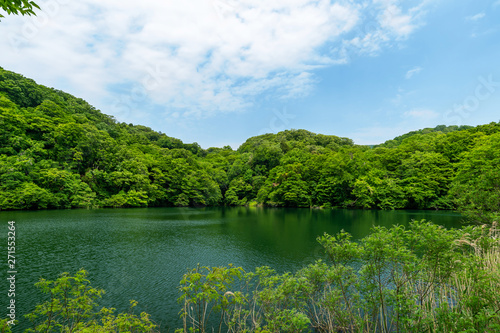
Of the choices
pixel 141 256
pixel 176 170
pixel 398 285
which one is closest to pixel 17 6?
pixel 398 285

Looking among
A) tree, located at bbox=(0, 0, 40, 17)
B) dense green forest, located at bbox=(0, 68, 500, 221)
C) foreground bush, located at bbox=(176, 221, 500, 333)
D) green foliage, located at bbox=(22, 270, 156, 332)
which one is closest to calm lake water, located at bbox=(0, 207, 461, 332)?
green foliage, located at bbox=(22, 270, 156, 332)

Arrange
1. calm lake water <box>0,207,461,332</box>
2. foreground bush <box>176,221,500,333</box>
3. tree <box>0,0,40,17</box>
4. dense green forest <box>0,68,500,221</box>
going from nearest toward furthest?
tree <box>0,0,40,17</box> < foreground bush <box>176,221,500,333</box> < calm lake water <box>0,207,461,332</box> < dense green forest <box>0,68,500,221</box>

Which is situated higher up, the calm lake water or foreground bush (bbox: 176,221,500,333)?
foreground bush (bbox: 176,221,500,333)

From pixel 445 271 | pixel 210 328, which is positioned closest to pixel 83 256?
pixel 210 328

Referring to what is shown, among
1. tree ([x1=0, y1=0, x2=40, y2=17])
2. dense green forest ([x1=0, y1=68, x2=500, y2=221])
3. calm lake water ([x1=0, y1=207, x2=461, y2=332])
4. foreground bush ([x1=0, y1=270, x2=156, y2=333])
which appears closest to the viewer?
tree ([x1=0, y1=0, x2=40, y2=17])

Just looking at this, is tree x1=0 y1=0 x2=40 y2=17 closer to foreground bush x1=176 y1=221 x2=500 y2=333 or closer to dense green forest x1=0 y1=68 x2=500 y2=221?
foreground bush x1=176 y1=221 x2=500 y2=333

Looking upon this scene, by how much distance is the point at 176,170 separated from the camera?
212 ft

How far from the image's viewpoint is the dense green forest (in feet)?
141

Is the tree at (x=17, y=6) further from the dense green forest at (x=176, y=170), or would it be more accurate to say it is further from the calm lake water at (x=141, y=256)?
the dense green forest at (x=176, y=170)

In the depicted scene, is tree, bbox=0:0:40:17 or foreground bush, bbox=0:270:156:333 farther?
foreground bush, bbox=0:270:156:333

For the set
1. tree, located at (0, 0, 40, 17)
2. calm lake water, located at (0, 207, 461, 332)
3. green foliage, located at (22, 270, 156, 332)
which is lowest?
calm lake water, located at (0, 207, 461, 332)

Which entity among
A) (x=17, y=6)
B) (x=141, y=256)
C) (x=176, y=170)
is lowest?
(x=141, y=256)

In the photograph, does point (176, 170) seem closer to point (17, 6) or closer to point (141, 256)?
point (141, 256)

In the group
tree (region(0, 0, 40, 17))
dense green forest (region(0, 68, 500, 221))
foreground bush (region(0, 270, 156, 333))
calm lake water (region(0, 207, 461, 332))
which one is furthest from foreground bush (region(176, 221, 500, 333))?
dense green forest (region(0, 68, 500, 221))
